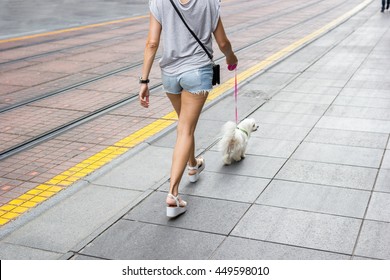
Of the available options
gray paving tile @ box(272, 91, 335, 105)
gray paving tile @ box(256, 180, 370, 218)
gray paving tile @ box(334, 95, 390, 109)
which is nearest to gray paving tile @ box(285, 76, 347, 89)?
gray paving tile @ box(272, 91, 335, 105)

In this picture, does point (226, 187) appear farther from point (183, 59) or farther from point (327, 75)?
point (327, 75)

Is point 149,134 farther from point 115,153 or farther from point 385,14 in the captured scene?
point 385,14

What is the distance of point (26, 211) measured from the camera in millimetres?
4988

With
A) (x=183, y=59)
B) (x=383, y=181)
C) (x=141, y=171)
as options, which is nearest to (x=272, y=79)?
(x=141, y=171)

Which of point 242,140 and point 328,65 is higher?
point 242,140

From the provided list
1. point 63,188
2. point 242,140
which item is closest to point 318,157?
point 242,140

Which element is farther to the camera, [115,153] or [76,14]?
[76,14]

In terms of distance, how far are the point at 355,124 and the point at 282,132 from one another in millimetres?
957

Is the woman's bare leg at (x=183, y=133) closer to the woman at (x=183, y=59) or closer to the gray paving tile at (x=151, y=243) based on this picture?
the woman at (x=183, y=59)

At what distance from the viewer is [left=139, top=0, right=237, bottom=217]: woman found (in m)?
4.46

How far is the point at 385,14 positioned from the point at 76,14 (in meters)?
11.4

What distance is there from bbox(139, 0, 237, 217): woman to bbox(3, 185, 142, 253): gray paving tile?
1.97 feet

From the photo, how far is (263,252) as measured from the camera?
411cm

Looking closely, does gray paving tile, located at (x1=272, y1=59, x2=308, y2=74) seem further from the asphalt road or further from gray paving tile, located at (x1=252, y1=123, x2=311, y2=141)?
the asphalt road
